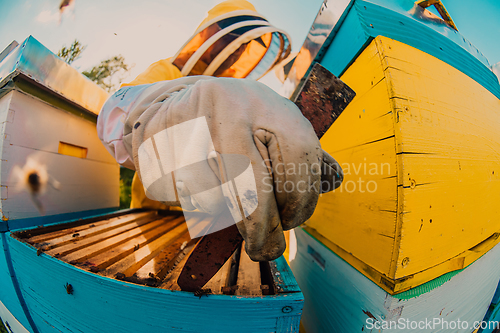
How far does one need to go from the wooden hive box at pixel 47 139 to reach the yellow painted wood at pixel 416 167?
180cm

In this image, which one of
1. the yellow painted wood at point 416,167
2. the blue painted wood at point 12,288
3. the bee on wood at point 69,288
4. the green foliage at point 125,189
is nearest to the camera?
the yellow painted wood at point 416,167

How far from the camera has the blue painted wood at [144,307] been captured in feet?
1.79

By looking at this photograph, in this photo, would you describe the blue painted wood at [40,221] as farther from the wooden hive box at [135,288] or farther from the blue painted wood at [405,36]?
the blue painted wood at [405,36]

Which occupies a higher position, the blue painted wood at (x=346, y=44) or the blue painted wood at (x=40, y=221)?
the blue painted wood at (x=346, y=44)

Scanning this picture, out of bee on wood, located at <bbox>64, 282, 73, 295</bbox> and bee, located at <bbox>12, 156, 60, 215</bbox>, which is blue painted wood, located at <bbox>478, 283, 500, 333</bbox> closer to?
bee on wood, located at <bbox>64, 282, 73, 295</bbox>

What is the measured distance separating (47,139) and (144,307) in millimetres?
1428

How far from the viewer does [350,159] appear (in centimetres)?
82

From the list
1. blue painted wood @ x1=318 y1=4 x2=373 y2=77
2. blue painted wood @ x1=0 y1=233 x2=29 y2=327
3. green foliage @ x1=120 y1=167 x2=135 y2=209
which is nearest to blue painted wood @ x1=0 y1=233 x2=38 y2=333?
blue painted wood @ x1=0 y1=233 x2=29 y2=327

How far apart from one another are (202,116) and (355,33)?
0.74 meters

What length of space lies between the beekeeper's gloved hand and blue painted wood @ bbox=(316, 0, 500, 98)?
53 cm

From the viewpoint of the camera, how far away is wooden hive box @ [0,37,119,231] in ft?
3.49

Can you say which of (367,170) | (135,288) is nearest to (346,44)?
(367,170)

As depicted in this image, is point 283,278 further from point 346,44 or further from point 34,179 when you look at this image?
point 34,179

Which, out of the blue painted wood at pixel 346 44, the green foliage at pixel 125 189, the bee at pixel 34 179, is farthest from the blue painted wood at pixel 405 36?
the green foliage at pixel 125 189
